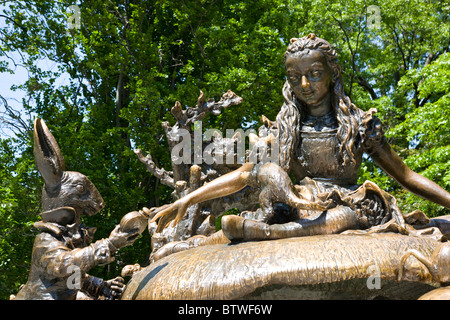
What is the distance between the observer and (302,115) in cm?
581

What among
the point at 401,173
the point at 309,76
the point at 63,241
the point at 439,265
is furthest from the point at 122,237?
the point at 401,173

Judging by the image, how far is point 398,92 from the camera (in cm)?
1983

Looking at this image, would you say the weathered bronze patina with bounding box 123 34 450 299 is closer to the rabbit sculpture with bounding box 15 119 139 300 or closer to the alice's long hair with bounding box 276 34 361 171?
the alice's long hair with bounding box 276 34 361 171

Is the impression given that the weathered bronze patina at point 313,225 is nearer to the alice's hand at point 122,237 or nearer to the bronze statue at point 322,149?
the bronze statue at point 322,149

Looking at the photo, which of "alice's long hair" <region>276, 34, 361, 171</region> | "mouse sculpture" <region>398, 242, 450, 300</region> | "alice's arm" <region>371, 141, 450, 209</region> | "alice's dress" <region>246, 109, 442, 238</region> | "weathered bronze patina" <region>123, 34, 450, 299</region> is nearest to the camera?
"mouse sculpture" <region>398, 242, 450, 300</region>

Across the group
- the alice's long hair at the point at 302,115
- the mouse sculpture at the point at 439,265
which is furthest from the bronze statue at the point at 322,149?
the mouse sculpture at the point at 439,265

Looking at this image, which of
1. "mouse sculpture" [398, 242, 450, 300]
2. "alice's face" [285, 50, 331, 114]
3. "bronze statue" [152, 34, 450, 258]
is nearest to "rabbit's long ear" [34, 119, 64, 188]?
"bronze statue" [152, 34, 450, 258]

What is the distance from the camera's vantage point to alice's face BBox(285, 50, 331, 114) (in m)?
5.49

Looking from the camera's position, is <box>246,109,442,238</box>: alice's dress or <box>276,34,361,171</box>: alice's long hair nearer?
<box>246,109,442,238</box>: alice's dress

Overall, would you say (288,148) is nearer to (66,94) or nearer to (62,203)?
(62,203)

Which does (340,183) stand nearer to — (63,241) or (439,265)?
(439,265)

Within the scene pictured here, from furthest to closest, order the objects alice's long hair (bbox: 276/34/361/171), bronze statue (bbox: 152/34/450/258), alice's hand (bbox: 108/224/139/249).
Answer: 1. alice's long hair (bbox: 276/34/361/171)
2. bronze statue (bbox: 152/34/450/258)
3. alice's hand (bbox: 108/224/139/249)

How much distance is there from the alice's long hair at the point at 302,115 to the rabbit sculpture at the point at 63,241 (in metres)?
1.61

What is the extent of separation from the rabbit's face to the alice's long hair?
1.90 m
